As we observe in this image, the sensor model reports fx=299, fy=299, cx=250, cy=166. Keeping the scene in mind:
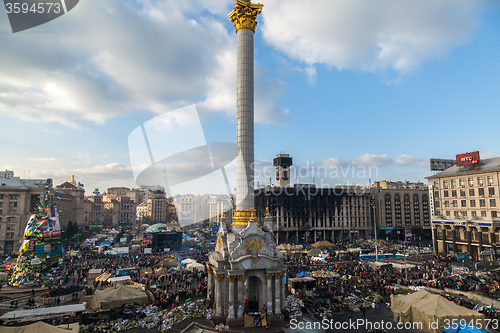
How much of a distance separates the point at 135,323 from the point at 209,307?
6545 millimetres

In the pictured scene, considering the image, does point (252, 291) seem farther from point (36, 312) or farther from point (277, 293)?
point (36, 312)

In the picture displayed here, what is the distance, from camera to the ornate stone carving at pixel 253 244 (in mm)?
27281

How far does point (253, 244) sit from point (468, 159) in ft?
199

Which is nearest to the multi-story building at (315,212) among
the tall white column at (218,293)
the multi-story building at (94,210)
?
the tall white column at (218,293)

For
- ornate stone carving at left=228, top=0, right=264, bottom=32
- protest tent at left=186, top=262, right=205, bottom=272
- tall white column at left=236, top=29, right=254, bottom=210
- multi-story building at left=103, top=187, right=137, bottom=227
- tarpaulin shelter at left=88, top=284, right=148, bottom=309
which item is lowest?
protest tent at left=186, top=262, right=205, bottom=272

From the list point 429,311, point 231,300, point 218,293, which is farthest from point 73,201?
point 429,311

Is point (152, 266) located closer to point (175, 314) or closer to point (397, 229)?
point (175, 314)

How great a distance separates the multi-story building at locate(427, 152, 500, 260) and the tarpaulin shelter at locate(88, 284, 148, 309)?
57.6 meters

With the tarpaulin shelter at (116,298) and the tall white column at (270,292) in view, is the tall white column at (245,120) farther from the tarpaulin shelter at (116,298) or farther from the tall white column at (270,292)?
the tarpaulin shelter at (116,298)

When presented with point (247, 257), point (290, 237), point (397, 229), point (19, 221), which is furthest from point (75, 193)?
point (397, 229)

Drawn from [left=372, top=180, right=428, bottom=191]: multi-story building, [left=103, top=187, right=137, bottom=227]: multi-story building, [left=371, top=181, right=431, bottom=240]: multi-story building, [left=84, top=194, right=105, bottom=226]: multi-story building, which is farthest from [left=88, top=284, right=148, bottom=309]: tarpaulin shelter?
[left=103, top=187, right=137, bottom=227]: multi-story building

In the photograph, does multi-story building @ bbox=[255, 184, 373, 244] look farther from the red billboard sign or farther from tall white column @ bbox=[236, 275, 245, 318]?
tall white column @ bbox=[236, 275, 245, 318]

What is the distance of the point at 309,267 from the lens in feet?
167

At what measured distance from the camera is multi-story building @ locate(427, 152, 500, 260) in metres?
58.0
